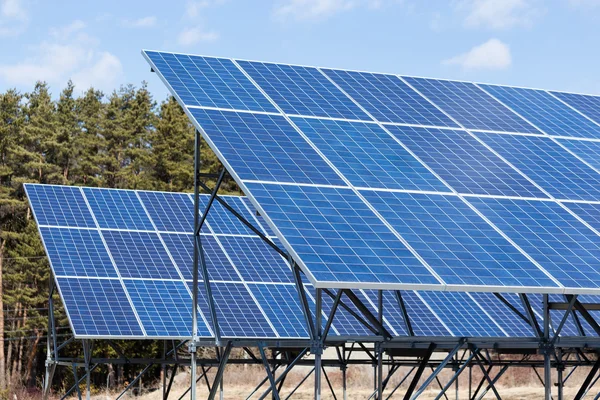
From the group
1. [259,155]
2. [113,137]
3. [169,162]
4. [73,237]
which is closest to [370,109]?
[259,155]

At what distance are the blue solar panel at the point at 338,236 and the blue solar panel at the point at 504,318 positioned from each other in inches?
437

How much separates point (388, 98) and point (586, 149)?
3865 millimetres

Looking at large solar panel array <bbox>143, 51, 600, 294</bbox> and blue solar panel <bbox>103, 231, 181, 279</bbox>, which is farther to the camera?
blue solar panel <bbox>103, 231, 181, 279</bbox>

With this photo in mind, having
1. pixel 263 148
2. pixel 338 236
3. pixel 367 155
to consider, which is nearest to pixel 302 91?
pixel 367 155

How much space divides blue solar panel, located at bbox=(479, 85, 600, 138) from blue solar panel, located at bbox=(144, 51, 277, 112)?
18.6 ft

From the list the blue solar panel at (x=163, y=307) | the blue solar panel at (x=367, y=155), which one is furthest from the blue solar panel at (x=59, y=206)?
the blue solar panel at (x=367, y=155)

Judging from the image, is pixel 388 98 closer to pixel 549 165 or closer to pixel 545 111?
pixel 549 165

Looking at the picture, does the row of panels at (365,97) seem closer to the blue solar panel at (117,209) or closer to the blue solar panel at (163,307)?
the blue solar panel at (163,307)

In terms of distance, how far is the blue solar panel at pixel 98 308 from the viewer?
75.7 feet

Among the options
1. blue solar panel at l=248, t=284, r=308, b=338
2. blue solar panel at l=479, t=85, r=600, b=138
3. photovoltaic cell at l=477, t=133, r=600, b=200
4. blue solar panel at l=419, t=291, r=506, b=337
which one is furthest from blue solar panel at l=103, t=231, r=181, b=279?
photovoltaic cell at l=477, t=133, r=600, b=200

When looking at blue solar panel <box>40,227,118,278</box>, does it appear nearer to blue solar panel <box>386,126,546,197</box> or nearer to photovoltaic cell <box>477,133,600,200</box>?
blue solar panel <box>386,126,546,197</box>

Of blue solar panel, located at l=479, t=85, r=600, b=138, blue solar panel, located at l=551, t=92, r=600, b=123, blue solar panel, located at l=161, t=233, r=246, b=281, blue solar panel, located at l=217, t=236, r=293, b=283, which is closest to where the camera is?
blue solar panel, located at l=479, t=85, r=600, b=138

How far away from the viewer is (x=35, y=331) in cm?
6303

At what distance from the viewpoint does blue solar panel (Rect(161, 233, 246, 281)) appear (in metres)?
25.6
